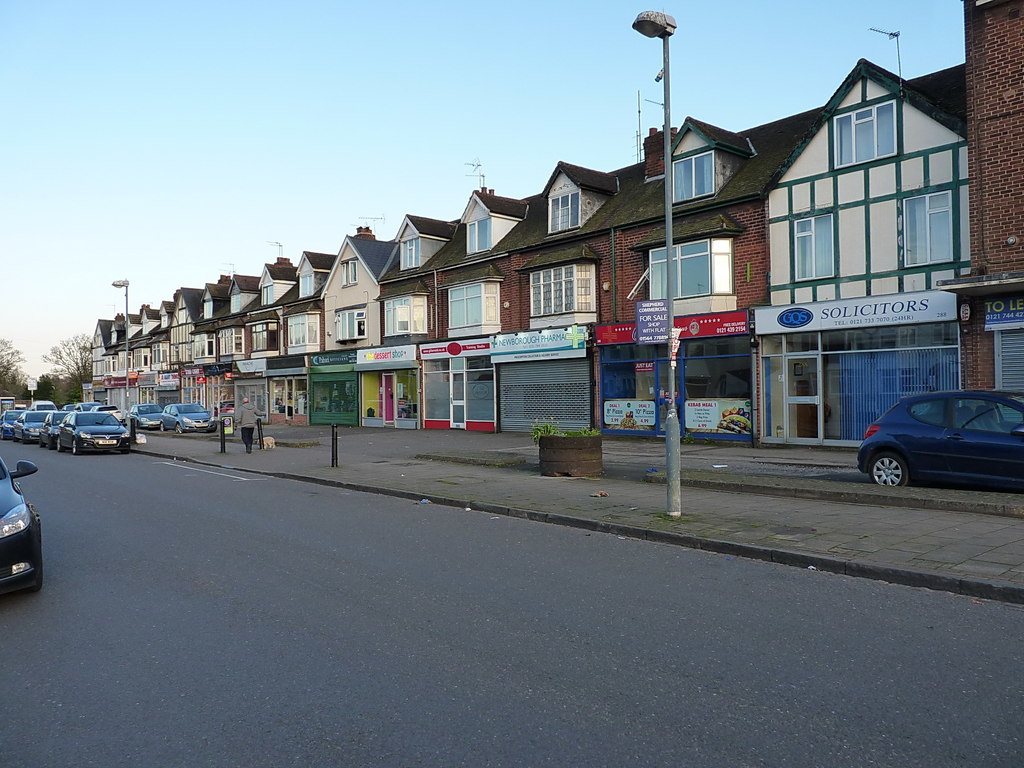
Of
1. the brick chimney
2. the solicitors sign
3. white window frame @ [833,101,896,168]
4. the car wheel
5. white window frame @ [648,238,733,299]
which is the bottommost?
the car wheel

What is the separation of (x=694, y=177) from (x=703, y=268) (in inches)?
120

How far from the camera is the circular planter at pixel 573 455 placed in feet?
48.4

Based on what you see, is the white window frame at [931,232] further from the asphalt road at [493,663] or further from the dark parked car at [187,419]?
the dark parked car at [187,419]

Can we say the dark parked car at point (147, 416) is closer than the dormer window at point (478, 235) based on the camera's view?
No

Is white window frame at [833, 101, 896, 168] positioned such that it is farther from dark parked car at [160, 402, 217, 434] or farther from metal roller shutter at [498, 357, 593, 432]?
dark parked car at [160, 402, 217, 434]

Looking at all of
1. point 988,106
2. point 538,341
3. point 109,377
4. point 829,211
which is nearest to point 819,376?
point 829,211

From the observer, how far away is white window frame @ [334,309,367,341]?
36.0 meters

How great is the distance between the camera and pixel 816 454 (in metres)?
17.8

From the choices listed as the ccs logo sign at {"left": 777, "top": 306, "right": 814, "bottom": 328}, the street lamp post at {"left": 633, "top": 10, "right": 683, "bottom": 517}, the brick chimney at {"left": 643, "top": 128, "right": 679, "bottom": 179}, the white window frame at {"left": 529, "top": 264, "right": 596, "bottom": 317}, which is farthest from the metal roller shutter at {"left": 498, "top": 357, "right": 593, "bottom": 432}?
the street lamp post at {"left": 633, "top": 10, "right": 683, "bottom": 517}

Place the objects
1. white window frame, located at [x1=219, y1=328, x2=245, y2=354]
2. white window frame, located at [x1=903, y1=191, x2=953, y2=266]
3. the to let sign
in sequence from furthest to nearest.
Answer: white window frame, located at [x1=219, y1=328, x2=245, y2=354], white window frame, located at [x1=903, y1=191, x2=953, y2=266], the to let sign

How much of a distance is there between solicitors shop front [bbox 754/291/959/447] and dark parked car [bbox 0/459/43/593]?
16546 millimetres

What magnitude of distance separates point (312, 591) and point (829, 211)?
645 inches

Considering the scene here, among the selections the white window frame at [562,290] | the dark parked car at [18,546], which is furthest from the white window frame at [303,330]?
the dark parked car at [18,546]

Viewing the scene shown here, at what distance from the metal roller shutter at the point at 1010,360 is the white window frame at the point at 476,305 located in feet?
55.1
